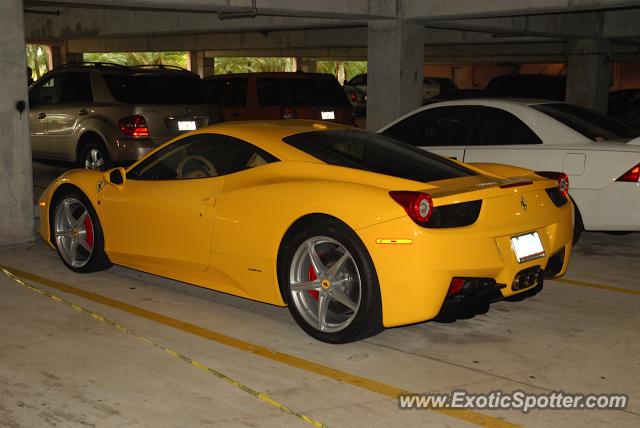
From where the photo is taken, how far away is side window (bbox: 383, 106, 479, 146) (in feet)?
28.7

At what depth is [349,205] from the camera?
5.20m

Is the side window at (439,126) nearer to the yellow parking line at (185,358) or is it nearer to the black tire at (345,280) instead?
the black tire at (345,280)

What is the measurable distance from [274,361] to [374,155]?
5.44 ft

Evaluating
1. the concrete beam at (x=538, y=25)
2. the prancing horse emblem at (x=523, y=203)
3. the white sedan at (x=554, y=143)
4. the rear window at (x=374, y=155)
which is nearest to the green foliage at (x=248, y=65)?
the concrete beam at (x=538, y=25)

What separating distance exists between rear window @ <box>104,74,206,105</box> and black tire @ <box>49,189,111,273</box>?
4931 mm

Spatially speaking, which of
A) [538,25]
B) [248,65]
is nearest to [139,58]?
[248,65]

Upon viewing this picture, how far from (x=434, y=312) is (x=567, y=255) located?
4.66 feet

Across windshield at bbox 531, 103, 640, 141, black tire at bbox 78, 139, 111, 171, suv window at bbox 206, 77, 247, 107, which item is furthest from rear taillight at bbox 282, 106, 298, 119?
windshield at bbox 531, 103, 640, 141

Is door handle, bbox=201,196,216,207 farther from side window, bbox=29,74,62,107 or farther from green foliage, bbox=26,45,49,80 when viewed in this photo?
green foliage, bbox=26,45,49,80

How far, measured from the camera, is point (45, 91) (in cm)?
1359

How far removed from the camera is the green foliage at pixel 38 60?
4775 centimetres

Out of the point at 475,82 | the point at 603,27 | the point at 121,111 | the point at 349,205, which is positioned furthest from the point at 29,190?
the point at 475,82

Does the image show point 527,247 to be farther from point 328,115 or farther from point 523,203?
point 328,115

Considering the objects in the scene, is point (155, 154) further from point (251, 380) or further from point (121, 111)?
point (121, 111)
